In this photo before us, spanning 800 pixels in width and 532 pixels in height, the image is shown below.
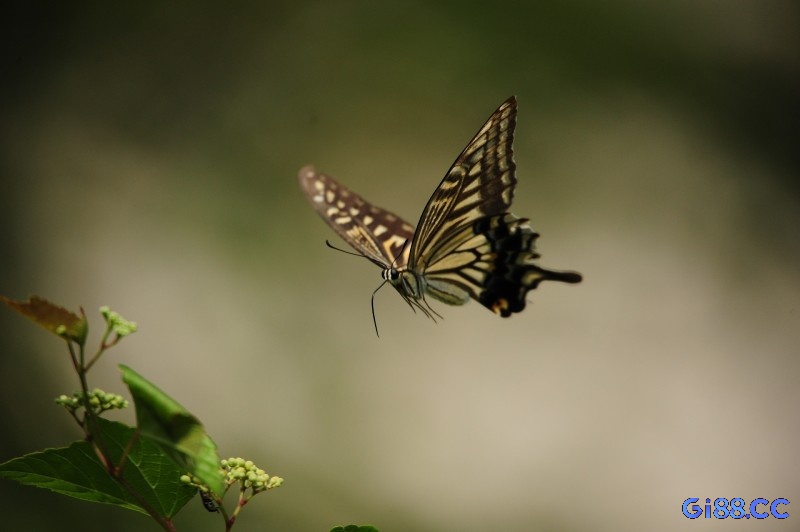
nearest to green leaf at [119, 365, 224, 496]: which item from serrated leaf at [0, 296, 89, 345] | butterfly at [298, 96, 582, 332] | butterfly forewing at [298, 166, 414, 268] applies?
serrated leaf at [0, 296, 89, 345]

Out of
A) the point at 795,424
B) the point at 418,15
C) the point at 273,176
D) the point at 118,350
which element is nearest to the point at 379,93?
the point at 418,15

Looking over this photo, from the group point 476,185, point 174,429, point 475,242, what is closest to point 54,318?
point 174,429

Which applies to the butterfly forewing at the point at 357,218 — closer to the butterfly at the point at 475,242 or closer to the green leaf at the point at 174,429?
the butterfly at the point at 475,242

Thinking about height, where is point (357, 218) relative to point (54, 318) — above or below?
above

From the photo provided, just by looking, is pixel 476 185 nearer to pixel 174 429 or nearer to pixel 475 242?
pixel 475 242

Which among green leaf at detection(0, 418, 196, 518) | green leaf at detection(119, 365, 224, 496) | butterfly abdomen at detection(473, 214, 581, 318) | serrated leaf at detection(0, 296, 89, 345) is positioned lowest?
green leaf at detection(0, 418, 196, 518)

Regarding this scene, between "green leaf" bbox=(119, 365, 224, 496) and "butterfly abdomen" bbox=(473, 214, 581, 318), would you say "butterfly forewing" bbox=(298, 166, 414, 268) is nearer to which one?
"butterfly abdomen" bbox=(473, 214, 581, 318)
